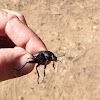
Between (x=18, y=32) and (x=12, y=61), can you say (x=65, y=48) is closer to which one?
(x=18, y=32)

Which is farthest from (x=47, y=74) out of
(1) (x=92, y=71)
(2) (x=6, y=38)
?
(2) (x=6, y=38)

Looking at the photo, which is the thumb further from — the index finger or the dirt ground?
the dirt ground

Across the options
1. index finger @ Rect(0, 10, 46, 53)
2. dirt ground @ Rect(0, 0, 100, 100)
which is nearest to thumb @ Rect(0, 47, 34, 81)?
index finger @ Rect(0, 10, 46, 53)

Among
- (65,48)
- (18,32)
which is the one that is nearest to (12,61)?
(18,32)

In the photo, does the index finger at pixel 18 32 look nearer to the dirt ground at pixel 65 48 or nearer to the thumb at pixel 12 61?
the thumb at pixel 12 61

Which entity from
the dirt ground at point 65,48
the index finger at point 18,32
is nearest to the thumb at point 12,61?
the index finger at point 18,32

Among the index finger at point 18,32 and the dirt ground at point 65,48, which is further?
the dirt ground at point 65,48
